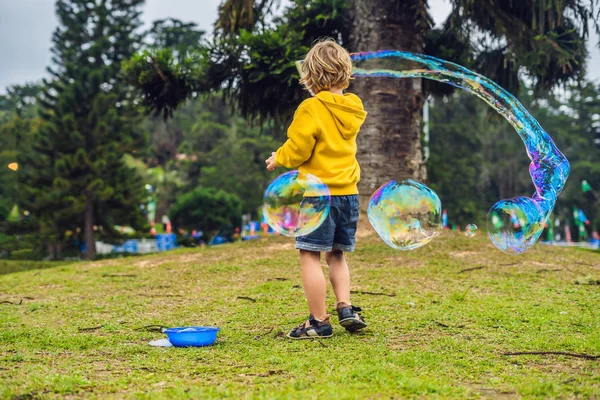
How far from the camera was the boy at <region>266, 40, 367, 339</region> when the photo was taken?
405cm

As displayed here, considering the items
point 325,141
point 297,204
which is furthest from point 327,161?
point 297,204

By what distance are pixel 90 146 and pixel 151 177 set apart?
1273 centimetres

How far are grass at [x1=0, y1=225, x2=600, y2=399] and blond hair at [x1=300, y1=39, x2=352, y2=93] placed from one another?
157 centimetres

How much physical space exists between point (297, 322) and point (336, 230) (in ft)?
2.95

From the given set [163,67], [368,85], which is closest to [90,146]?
[163,67]

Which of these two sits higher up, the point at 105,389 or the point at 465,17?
the point at 465,17

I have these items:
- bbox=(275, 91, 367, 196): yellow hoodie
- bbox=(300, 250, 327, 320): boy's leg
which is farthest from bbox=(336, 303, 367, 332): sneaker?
bbox=(275, 91, 367, 196): yellow hoodie

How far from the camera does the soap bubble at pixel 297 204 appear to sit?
404 cm

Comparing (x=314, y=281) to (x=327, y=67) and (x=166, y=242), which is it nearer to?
(x=327, y=67)

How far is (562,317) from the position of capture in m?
4.78

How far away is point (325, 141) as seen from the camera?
4062mm

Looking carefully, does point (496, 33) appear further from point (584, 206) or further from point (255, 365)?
point (584, 206)

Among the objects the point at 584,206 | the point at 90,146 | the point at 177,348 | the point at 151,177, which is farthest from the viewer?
the point at 584,206

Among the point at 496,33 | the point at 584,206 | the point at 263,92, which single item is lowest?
the point at 584,206
